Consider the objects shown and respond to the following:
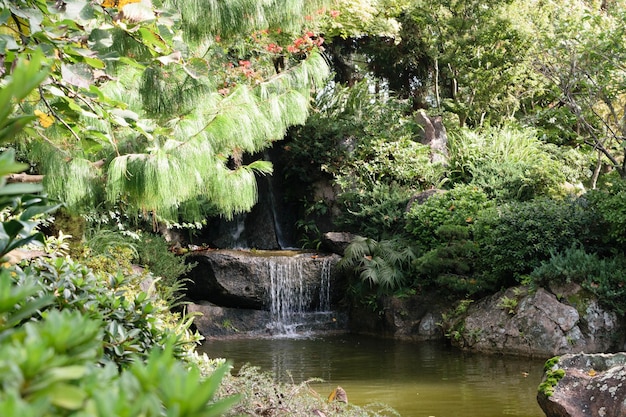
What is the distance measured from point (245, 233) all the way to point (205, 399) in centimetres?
1247

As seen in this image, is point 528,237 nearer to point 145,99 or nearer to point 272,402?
point 272,402

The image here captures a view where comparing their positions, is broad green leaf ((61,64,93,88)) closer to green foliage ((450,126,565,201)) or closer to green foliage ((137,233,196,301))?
green foliage ((137,233,196,301))

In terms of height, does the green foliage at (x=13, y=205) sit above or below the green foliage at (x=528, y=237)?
below

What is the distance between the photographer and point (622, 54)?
9.02m

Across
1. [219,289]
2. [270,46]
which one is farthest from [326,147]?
[219,289]

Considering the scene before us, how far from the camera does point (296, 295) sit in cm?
1052

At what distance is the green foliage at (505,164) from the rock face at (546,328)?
2.88 metres

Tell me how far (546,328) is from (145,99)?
5543mm

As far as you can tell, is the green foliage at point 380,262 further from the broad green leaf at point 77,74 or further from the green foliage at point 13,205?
the green foliage at point 13,205

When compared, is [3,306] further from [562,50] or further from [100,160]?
[562,50]

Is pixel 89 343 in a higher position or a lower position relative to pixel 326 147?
lower

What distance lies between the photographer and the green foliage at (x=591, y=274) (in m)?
7.75

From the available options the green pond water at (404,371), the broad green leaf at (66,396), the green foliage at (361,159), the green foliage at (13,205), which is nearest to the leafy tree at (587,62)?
the green foliage at (361,159)

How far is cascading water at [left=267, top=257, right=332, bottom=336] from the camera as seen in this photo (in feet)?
33.9
